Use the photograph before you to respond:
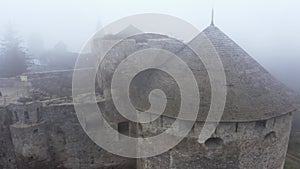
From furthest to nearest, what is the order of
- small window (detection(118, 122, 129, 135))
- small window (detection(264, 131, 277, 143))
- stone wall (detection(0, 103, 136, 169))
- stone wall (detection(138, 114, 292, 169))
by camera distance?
small window (detection(118, 122, 129, 135))
stone wall (detection(0, 103, 136, 169))
small window (detection(264, 131, 277, 143))
stone wall (detection(138, 114, 292, 169))

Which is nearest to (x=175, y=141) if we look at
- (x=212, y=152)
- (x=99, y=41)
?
(x=212, y=152)

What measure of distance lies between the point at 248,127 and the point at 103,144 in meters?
8.04

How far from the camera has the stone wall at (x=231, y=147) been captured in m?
9.93

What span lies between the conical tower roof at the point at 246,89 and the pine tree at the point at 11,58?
1104 inches

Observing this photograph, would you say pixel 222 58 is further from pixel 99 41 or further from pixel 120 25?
pixel 120 25

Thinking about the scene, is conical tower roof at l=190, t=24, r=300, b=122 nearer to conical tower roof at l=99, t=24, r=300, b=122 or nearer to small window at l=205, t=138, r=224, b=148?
conical tower roof at l=99, t=24, r=300, b=122

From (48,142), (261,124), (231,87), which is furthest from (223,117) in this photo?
(48,142)

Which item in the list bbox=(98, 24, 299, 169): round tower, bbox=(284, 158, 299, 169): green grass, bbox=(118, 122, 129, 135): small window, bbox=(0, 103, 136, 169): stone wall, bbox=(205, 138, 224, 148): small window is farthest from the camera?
bbox=(284, 158, 299, 169): green grass

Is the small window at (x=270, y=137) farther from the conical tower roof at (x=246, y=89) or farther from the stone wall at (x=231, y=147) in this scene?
the conical tower roof at (x=246, y=89)

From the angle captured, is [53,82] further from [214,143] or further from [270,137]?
[270,137]

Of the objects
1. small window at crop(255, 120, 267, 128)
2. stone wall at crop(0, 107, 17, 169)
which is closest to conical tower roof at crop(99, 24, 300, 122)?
small window at crop(255, 120, 267, 128)

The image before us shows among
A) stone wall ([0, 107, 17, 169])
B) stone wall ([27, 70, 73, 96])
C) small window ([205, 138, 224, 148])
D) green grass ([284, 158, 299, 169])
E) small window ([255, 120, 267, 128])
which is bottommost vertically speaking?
green grass ([284, 158, 299, 169])

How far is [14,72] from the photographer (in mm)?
34094

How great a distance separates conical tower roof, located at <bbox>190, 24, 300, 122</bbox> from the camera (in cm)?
968
